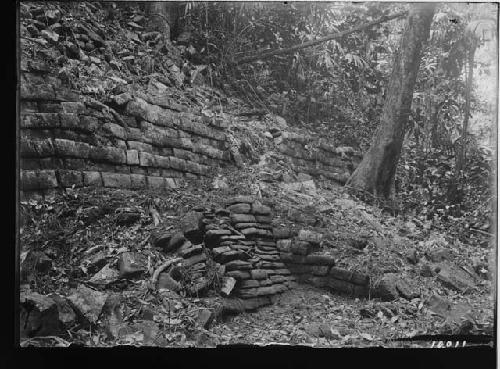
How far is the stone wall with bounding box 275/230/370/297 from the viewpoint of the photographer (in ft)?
11.3

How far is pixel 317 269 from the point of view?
347 centimetres

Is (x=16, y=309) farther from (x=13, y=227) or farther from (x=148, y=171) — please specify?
(x=148, y=171)

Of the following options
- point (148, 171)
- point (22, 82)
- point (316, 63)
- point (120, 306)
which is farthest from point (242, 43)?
point (120, 306)

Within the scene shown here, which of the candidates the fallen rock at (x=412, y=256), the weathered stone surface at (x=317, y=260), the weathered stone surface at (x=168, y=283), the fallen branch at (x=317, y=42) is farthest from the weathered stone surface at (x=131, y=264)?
the fallen rock at (x=412, y=256)

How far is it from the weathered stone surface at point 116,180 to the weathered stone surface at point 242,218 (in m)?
0.83

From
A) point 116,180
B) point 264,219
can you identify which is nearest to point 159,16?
point 116,180

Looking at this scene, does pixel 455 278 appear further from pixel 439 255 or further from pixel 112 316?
pixel 112 316

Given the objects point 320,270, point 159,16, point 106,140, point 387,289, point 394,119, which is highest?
point 159,16

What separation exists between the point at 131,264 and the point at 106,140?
0.95 meters

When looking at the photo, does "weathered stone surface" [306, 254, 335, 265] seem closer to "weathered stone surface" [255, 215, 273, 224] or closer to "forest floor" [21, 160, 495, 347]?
"forest floor" [21, 160, 495, 347]

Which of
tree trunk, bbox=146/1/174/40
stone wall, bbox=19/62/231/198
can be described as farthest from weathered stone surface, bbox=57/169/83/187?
tree trunk, bbox=146/1/174/40

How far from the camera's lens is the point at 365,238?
3549mm

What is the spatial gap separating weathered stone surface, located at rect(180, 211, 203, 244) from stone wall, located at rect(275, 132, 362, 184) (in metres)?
0.87

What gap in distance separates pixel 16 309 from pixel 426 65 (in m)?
3.60
